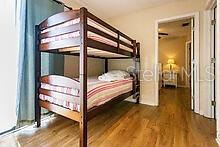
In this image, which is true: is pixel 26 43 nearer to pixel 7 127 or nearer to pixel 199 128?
pixel 7 127

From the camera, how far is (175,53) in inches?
271

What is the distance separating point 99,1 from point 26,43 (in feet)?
6.07

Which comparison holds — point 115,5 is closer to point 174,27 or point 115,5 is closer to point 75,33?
point 75,33

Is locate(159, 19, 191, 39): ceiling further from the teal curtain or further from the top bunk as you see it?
the teal curtain

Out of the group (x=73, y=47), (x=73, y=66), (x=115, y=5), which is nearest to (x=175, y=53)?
(x=115, y=5)

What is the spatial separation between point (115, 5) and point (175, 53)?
15.6ft

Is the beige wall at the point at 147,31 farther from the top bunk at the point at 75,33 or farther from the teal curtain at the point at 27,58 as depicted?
the teal curtain at the point at 27,58

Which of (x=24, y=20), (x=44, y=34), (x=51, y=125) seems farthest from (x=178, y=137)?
(x=24, y=20)

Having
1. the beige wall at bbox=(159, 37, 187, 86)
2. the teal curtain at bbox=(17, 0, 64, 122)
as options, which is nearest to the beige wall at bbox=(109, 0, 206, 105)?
the teal curtain at bbox=(17, 0, 64, 122)

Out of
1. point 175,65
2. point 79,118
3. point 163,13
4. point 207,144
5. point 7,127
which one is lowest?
point 207,144

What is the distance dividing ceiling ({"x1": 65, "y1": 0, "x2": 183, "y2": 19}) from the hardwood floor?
2.41 meters

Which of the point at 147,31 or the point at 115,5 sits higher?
the point at 115,5

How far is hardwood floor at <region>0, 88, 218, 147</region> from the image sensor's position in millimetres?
1682

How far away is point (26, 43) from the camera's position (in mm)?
2016
